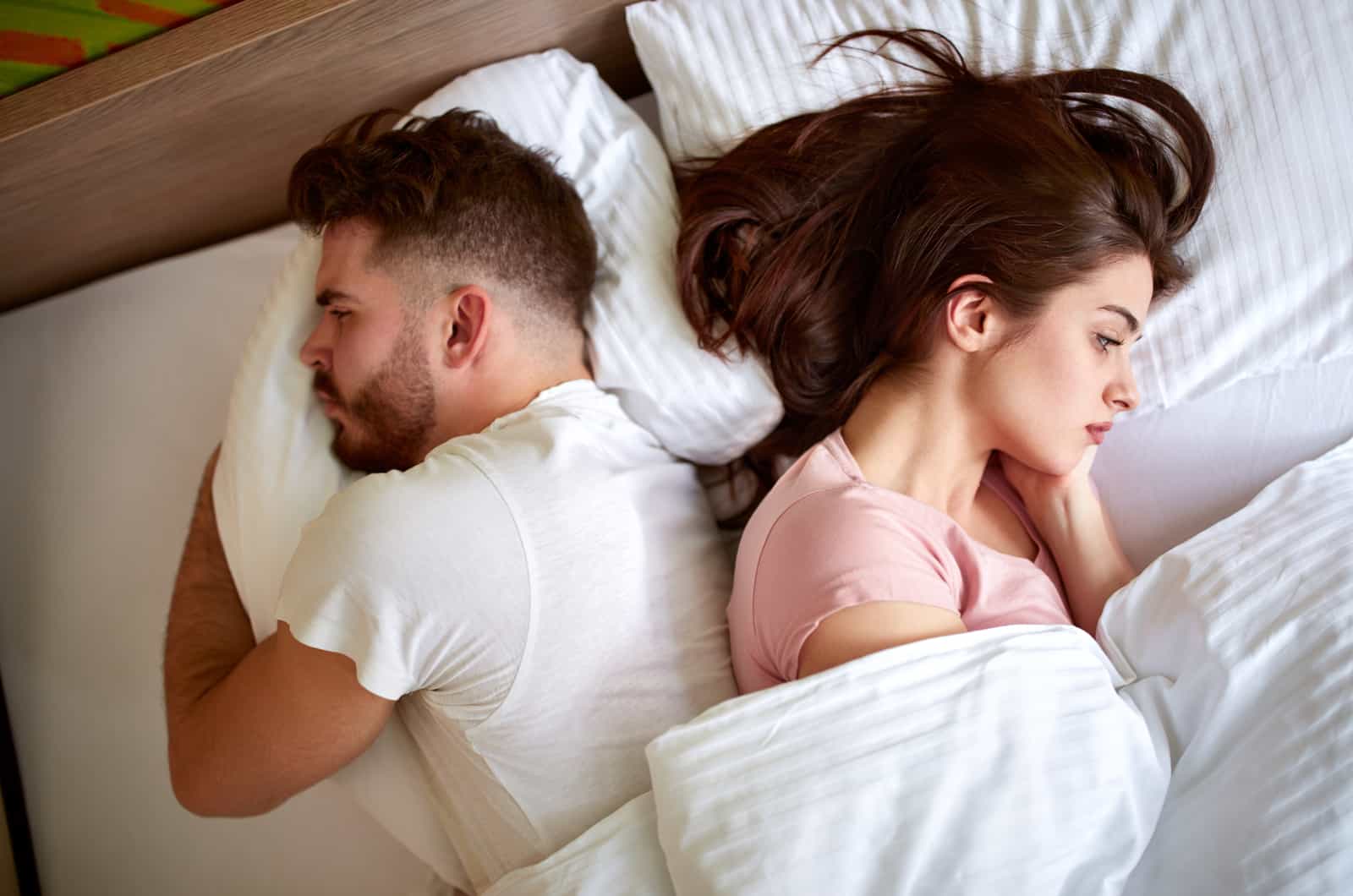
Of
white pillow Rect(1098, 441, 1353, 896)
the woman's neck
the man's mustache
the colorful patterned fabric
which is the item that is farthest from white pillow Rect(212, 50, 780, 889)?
white pillow Rect(1098, 441, 1353, 896)

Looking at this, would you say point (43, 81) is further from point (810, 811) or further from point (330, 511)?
point (810, 811)

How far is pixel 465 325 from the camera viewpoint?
0.98 meters

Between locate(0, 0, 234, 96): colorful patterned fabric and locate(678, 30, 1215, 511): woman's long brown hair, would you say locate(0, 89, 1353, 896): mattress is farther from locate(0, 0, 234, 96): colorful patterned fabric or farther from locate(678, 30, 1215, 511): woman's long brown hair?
locate(0, 0, 234, 96): colorful patterned fabric

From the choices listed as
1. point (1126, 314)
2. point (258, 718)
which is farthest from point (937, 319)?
point (258, 718)

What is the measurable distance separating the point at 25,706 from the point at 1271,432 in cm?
155

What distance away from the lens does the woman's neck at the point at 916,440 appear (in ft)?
3.16

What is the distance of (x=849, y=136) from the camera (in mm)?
1022

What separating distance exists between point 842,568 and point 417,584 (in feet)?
1.21

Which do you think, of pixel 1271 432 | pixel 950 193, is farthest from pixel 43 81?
pixel 1271 432

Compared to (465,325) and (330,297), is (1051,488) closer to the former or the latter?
(465,325)

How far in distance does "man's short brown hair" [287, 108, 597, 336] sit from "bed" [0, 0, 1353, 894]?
0.50 feet

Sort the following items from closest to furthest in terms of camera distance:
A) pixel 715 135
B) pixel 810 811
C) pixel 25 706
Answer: pixel 810 811 < pixel 715 135 < pixel 25 706

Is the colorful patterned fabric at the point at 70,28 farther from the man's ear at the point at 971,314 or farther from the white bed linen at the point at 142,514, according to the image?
the man's ear at the point at 971,314

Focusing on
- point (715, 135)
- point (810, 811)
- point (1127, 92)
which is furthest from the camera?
point (715, 135)
